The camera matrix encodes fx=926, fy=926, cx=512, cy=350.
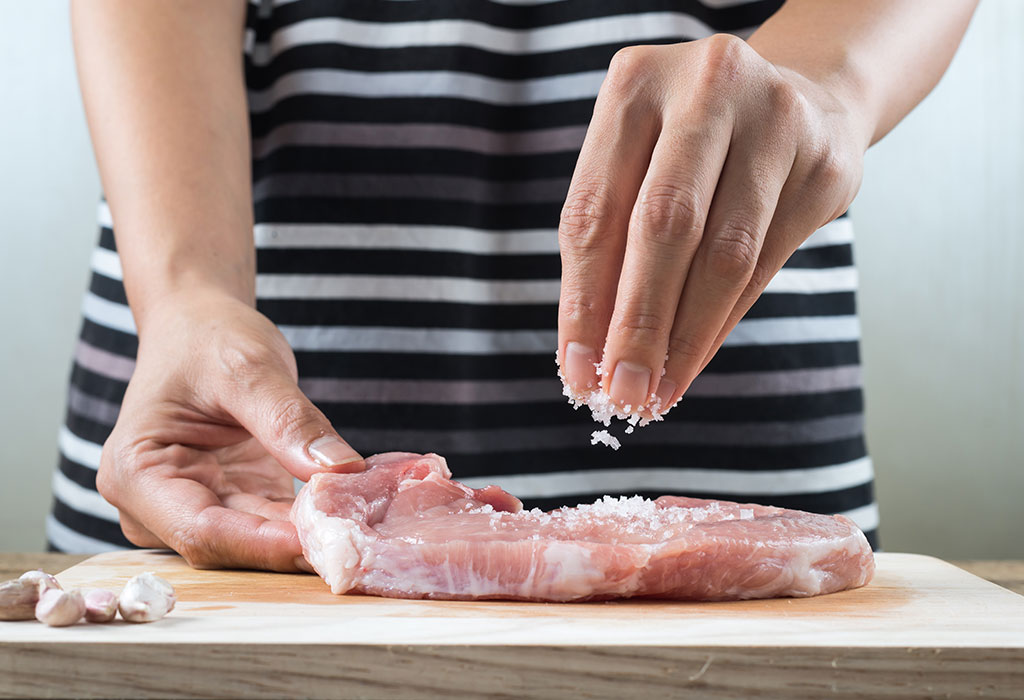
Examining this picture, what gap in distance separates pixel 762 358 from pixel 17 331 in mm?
2725

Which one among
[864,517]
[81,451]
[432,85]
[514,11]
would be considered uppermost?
[514,11]

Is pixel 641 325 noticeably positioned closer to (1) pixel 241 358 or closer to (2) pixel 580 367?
(2) pixel 580 367

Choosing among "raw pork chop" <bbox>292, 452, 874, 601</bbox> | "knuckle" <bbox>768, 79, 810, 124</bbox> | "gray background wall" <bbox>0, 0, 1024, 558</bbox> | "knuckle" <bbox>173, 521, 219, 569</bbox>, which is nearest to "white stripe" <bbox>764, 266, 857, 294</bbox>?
"raw pork chop" <bbox>292, 452, 874, 601</bbox>

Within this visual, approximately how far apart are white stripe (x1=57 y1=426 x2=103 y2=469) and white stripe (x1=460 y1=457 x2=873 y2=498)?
723 mm

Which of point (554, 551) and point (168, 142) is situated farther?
point (168, 142)

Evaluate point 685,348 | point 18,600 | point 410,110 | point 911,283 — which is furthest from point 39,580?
point 911,283

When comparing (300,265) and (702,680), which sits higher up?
(300,265)

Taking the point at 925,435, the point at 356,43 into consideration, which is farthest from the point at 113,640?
the point at 925,435

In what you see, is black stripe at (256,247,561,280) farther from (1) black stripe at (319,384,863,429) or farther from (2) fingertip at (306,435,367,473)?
(2) fingertip at (306,435,367,473)

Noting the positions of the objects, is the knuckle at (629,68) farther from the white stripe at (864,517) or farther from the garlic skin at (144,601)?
the white stripe at (864,517)

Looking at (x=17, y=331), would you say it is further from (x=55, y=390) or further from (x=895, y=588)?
(x=895, y=588)

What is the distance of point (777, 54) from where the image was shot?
129 cm

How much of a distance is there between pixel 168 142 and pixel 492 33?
26.3 inches

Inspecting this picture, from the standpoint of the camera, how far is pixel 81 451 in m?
1.84
